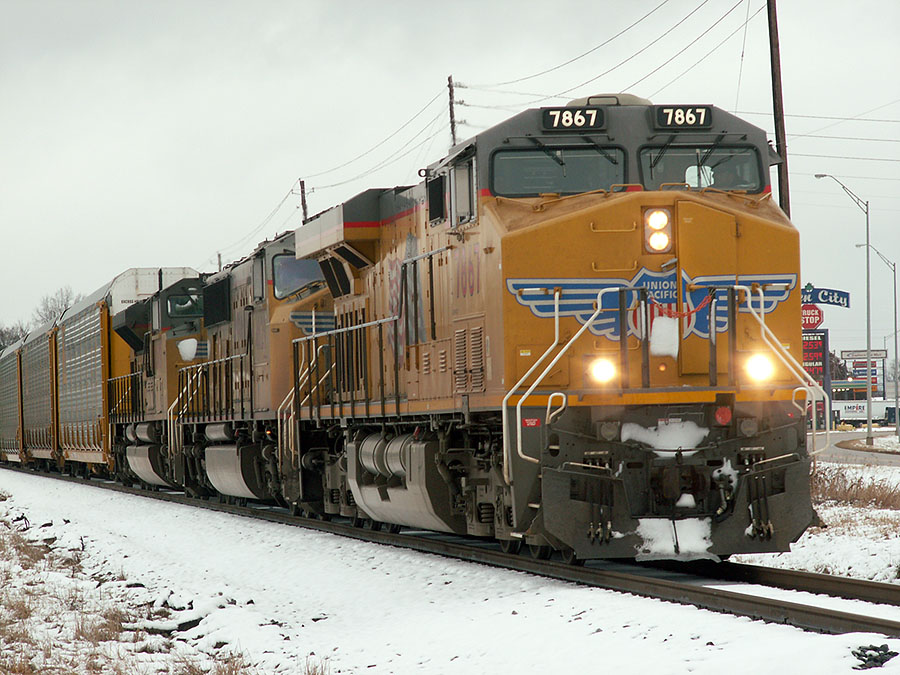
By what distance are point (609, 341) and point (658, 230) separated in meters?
1.02

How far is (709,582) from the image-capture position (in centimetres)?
907

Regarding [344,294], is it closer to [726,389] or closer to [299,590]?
[299,590]

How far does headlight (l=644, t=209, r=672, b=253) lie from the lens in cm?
958

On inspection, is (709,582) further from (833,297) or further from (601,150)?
(833,297)

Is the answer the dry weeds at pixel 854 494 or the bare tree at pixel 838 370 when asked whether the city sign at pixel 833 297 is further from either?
the bare tree at pixel 838 370

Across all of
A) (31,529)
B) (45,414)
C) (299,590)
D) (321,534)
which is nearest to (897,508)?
(321,534)

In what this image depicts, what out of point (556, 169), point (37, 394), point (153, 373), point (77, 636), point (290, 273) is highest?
point (556, 169)

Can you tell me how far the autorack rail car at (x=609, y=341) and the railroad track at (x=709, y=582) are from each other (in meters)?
0.26

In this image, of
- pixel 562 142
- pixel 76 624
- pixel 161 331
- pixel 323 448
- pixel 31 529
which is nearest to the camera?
pixel 76 624

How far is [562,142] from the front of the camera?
32.8 ft

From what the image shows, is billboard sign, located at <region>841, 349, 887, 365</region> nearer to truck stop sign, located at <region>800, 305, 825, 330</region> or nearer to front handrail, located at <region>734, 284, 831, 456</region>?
truck stop sign, located at <region>800, 305, 825, 330</region>

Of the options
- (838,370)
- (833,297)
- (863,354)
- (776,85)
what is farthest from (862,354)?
(838,370)

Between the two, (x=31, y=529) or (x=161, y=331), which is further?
(x=161, y=331)

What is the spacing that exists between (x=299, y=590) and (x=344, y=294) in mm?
5235
